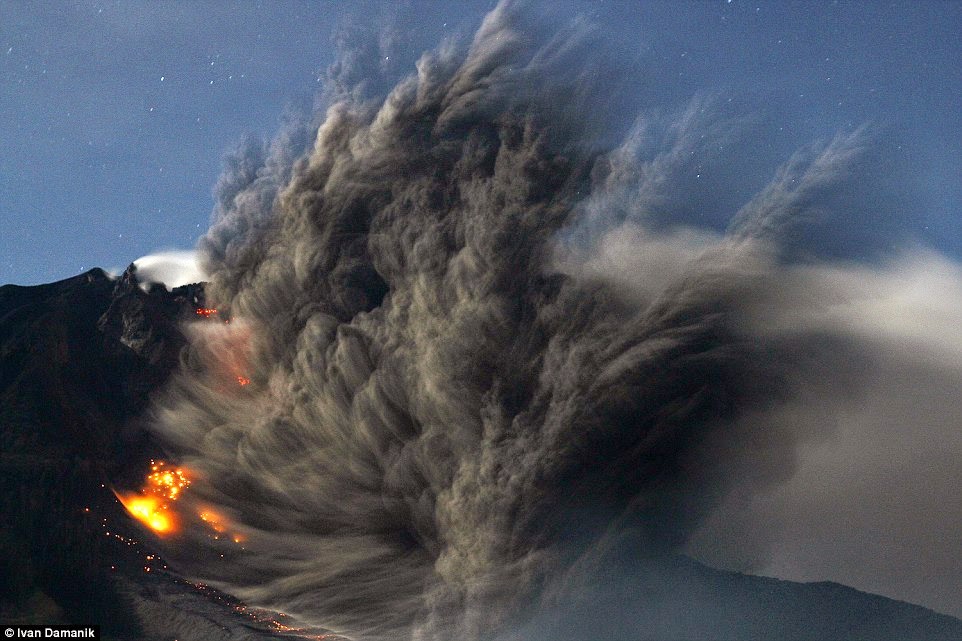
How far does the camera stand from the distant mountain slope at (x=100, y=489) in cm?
3744

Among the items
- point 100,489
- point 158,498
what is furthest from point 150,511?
point 100,489

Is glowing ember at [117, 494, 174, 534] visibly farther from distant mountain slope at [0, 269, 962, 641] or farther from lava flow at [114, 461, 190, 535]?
distant mountain slope at [0, 269, 962, 641]

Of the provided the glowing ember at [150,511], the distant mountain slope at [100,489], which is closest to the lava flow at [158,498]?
the glowing ember at [150,511]

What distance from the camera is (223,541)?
38000mm

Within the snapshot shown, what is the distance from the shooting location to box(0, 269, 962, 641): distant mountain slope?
123 feet

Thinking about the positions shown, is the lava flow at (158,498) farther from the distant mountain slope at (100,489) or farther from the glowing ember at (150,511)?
the distant mountain slope at (100,489)

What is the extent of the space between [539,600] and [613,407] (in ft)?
23.2

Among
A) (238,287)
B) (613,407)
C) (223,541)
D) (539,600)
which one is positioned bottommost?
(539,600)

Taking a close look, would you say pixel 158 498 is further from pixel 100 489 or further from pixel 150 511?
pixel 100 489

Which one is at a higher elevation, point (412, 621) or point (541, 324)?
point (541, 324)

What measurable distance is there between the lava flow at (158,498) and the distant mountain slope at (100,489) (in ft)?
2.79

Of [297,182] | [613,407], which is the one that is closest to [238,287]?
[297,182]

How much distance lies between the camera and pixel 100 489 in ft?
143

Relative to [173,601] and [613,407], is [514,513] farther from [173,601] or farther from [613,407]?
[173,601]
